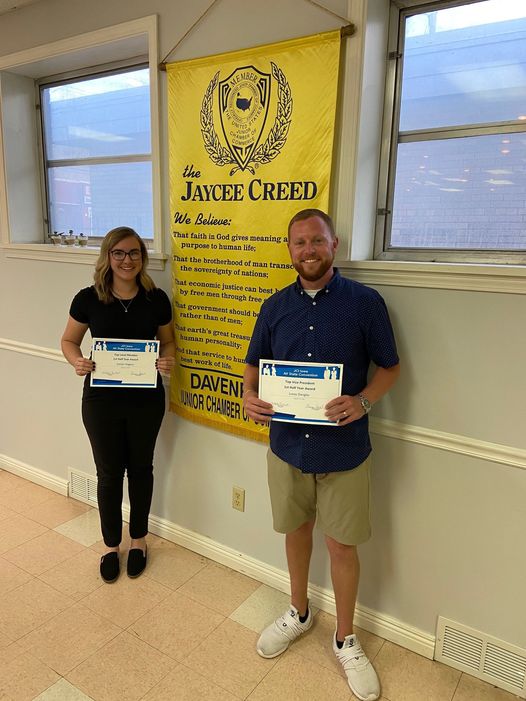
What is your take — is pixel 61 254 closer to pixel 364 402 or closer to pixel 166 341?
pixel 166 341

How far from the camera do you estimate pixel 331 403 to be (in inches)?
63.7

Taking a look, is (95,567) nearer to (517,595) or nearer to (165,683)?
(165,683)

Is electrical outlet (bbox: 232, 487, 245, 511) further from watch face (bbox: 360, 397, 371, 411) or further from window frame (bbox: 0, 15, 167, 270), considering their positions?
Result: window frame (bbox: 0, 15, 167, 270)

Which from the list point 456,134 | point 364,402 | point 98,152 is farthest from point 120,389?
point 456,134

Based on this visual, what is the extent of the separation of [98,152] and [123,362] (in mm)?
1426

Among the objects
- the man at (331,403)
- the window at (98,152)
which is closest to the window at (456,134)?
the man at (331,403)

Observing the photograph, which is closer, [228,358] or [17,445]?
[228,358]

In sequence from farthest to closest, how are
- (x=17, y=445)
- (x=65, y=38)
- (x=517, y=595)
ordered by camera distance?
(x=17, y=445) < (x=65, y=38) < (x=517, y=595)

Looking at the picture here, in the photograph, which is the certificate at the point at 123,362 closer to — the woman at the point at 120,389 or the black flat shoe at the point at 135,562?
the woman at the point at 120,389

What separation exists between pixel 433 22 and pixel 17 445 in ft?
10.5

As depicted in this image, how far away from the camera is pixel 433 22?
5.93ft

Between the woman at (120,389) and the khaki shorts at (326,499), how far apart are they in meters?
0.70

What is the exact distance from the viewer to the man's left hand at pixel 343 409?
161 cm

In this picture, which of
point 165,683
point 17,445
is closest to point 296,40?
point 165,683
